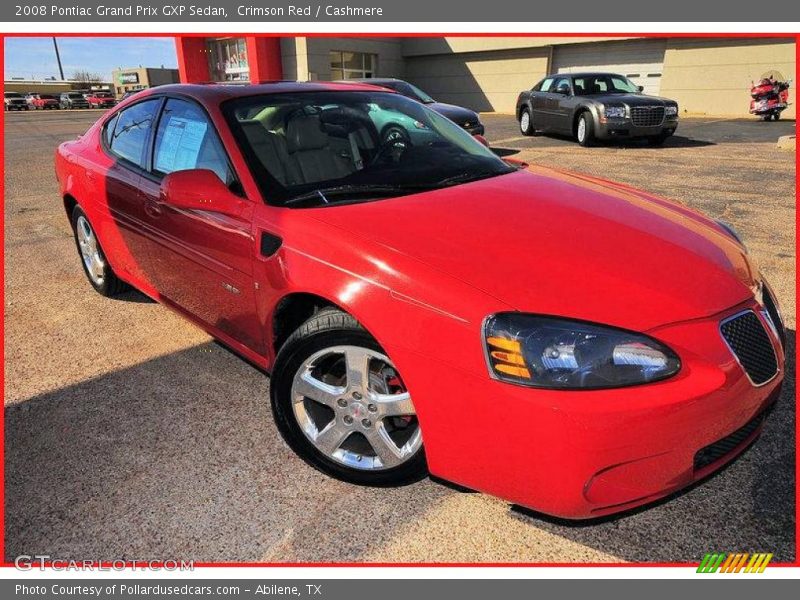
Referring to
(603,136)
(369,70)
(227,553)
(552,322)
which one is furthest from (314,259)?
(369,70)

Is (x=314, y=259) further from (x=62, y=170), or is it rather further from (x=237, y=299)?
(x=62, y=170)

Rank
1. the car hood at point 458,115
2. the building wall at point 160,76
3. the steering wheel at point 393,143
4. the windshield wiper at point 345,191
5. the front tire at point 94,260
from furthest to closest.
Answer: the building wall at point 160,76 < the car hood at point 458,115 < the front tire at point 94,260 < the steering wheel at point 393,143 < the windshield wiper at point 345,191

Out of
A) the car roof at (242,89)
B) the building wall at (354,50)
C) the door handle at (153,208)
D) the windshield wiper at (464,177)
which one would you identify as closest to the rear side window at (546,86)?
the car roof at (242,89)

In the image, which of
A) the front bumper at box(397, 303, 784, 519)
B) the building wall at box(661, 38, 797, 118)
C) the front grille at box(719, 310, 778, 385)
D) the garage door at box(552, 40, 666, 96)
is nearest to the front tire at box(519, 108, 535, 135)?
the garage door at box(552, 40, 666, 96)

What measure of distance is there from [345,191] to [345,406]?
3.04ft

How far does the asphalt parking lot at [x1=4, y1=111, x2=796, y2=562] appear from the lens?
6.76ft

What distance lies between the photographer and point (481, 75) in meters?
30.2

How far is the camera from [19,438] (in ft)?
8.99

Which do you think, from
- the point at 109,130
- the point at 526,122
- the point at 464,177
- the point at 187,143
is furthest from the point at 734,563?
the point at 526,122

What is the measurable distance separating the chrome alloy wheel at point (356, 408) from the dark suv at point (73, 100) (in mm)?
62187

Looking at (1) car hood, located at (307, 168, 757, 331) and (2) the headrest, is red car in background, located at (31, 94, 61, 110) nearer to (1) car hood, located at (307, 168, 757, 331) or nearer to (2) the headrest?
(2) the headrest

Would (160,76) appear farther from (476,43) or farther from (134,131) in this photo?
(134,131)

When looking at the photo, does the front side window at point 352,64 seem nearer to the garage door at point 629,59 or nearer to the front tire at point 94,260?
the garage door at point 629,59

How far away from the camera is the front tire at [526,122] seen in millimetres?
15359
